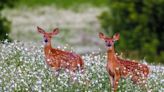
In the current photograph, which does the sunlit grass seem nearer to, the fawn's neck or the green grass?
the fawn's neck

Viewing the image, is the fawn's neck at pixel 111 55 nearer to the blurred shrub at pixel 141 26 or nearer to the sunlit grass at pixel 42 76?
the sunlit grass at pixel 42 76

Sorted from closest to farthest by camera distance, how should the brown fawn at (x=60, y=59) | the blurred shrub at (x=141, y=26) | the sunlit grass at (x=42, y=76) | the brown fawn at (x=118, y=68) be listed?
1. the sunlit grass at (x=42, y=76)
2. the brown fawn at (x=118, y=68)
3. the brown fawn at (x=60, y=59)
4. the blurred shrub at (x=141, y=26)

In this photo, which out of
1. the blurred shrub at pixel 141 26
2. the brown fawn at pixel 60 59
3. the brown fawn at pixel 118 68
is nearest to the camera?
the brown fawn at pixel 118 68

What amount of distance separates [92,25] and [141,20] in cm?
1028

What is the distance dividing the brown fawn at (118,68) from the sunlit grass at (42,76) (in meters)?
0.14

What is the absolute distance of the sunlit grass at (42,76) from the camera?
10633mm

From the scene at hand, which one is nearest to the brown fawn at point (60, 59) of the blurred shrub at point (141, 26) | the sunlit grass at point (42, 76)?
the sunlit grass at point (42, 76)

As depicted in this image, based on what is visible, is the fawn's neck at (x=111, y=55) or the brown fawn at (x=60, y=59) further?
the brown fawn at (x=60, y=59)

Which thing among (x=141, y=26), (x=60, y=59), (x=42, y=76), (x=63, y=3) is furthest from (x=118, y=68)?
(x=63, y=3)

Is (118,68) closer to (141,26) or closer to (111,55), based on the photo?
(111,55)

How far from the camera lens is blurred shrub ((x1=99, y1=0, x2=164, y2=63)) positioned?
2378 cm

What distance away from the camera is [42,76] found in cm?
1108

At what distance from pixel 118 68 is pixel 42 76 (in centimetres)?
108

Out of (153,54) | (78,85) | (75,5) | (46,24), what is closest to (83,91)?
(78,85)
